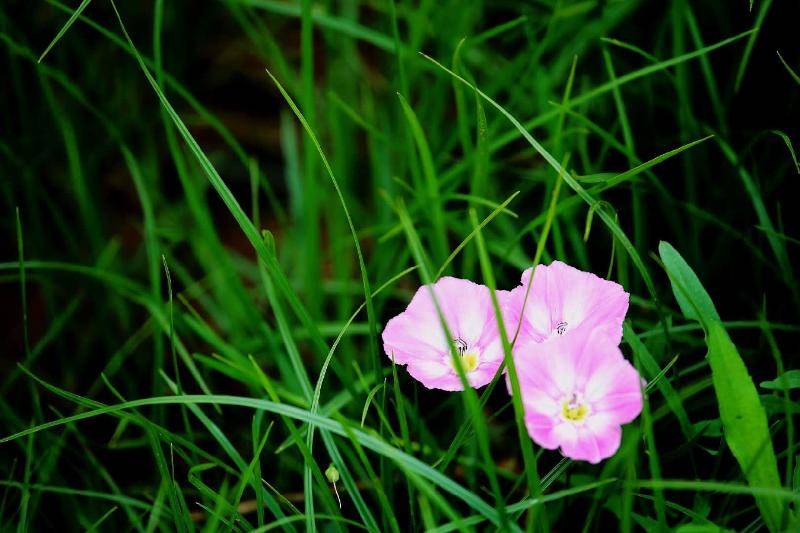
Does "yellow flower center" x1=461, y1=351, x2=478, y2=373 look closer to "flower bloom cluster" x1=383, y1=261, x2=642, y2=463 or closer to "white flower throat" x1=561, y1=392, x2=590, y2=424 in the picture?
"flower bloom cluster" x1=383, y1=261, x2=642, y2=463

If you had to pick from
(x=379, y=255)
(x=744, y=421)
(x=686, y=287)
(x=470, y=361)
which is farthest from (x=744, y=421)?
(x=379, y=255)

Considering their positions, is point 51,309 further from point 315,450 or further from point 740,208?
point 740,208

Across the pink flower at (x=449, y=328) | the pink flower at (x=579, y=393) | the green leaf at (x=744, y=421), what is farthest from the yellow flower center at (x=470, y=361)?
the green leaf at (x=744, y=421)

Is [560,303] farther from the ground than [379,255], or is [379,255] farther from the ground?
[560,303]

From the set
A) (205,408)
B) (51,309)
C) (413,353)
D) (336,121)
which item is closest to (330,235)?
(336,121)

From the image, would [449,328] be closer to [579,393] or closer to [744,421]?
[579,393]

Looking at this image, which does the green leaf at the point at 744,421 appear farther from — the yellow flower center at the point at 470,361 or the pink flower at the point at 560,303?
the yellow flower center at the point at 470,361
